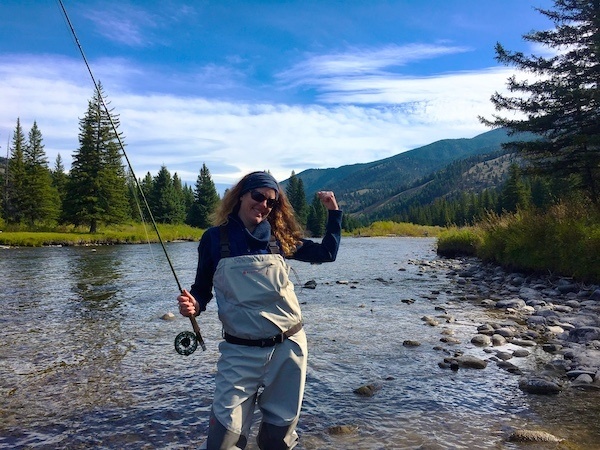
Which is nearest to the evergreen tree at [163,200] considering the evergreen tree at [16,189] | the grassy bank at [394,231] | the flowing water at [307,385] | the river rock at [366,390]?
the evergreen tree at [16,189]

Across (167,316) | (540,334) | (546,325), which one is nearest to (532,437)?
(540,334)

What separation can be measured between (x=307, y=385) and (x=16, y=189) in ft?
233

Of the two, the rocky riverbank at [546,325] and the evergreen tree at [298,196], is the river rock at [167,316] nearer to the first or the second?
the rocky riverbank at [546,325]

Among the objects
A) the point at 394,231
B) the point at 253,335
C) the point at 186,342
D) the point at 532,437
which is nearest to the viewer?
the point at 253,335

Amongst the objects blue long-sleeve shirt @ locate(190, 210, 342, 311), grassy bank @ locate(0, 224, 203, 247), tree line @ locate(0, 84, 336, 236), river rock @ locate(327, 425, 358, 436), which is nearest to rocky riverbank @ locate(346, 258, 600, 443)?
river rock @ locate(327, 425, 358, 436)

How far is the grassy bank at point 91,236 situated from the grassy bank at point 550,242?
876 inches

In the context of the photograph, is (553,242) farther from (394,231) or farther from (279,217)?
(394,231)

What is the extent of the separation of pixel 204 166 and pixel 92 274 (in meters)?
71.8

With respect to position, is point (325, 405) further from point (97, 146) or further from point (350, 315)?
point (97, 146)

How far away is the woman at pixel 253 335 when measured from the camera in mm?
3441

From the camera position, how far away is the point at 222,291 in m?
3.59

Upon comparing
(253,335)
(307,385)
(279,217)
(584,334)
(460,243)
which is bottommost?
(307,385)

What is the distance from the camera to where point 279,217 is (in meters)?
4.17

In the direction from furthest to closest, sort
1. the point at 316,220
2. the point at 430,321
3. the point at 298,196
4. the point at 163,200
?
the point at 316,220 → the point at 298,196 → the point at 163,200 → the point at 430,321
